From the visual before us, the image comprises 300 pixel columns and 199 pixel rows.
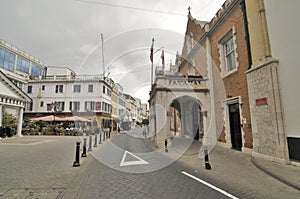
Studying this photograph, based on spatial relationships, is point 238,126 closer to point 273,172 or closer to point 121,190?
point 273,172

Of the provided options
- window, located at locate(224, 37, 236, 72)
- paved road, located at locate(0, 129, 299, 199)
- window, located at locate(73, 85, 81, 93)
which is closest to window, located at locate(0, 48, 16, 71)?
window, located at locate(73, 85, 81, 93)

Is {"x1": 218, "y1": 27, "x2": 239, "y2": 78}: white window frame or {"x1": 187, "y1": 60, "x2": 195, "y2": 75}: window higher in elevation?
{"x1": 187, "y1": 60, "x2": 195, "y2": 75}: window

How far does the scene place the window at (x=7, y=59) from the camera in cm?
3403

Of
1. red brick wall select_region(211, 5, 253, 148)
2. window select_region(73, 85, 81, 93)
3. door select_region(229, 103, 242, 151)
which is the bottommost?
door select_region(229, 103, 242, 151)

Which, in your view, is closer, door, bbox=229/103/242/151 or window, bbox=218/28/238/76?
door, bbox=229/103/242/151

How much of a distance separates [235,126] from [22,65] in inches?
1787

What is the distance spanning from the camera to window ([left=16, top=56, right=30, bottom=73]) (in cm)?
3863

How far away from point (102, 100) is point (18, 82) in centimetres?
1734

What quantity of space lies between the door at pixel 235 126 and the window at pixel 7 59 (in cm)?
4098

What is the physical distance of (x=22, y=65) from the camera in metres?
39.7

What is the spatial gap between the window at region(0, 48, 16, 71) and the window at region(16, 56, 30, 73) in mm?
1364

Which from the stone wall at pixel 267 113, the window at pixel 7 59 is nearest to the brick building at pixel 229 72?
the stone wall at pixel 267 113

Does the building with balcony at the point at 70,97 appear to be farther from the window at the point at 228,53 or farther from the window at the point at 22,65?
the window at the point at 228,53

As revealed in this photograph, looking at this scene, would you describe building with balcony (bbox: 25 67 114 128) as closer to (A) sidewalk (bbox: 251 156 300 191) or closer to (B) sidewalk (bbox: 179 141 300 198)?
(B) sidewalk (bbox: 179 141 300 198)
